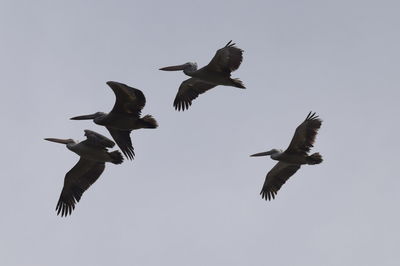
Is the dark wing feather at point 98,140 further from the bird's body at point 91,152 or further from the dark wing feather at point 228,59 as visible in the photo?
the dark wing feather at point 228,59

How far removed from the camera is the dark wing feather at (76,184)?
77.3 ft

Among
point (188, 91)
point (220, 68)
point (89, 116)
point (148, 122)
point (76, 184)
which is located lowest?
point (76, 184)

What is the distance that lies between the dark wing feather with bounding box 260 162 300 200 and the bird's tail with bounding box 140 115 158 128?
15.2 feet

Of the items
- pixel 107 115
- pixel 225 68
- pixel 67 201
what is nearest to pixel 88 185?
pixel 67 201

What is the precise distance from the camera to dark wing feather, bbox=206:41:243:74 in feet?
75.2

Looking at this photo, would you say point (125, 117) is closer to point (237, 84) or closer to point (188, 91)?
point (237, 84)

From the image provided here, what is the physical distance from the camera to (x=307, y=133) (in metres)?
23.5

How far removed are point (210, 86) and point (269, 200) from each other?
345 cm

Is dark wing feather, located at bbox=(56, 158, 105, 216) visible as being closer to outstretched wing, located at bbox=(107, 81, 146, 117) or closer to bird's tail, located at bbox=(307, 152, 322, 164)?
outstretched wing, located at bbox=(107, 81, 146, 117)

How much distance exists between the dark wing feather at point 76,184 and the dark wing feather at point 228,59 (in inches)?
145

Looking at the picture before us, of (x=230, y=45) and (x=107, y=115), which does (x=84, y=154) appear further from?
(x=230, y=45)

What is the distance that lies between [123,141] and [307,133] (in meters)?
4.36

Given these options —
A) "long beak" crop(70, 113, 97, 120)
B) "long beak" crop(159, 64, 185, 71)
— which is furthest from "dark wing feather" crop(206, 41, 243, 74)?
"long beak" crop(70, 113, 97, 120)

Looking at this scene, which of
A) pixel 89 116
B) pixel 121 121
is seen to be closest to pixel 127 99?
pixel 121 121
